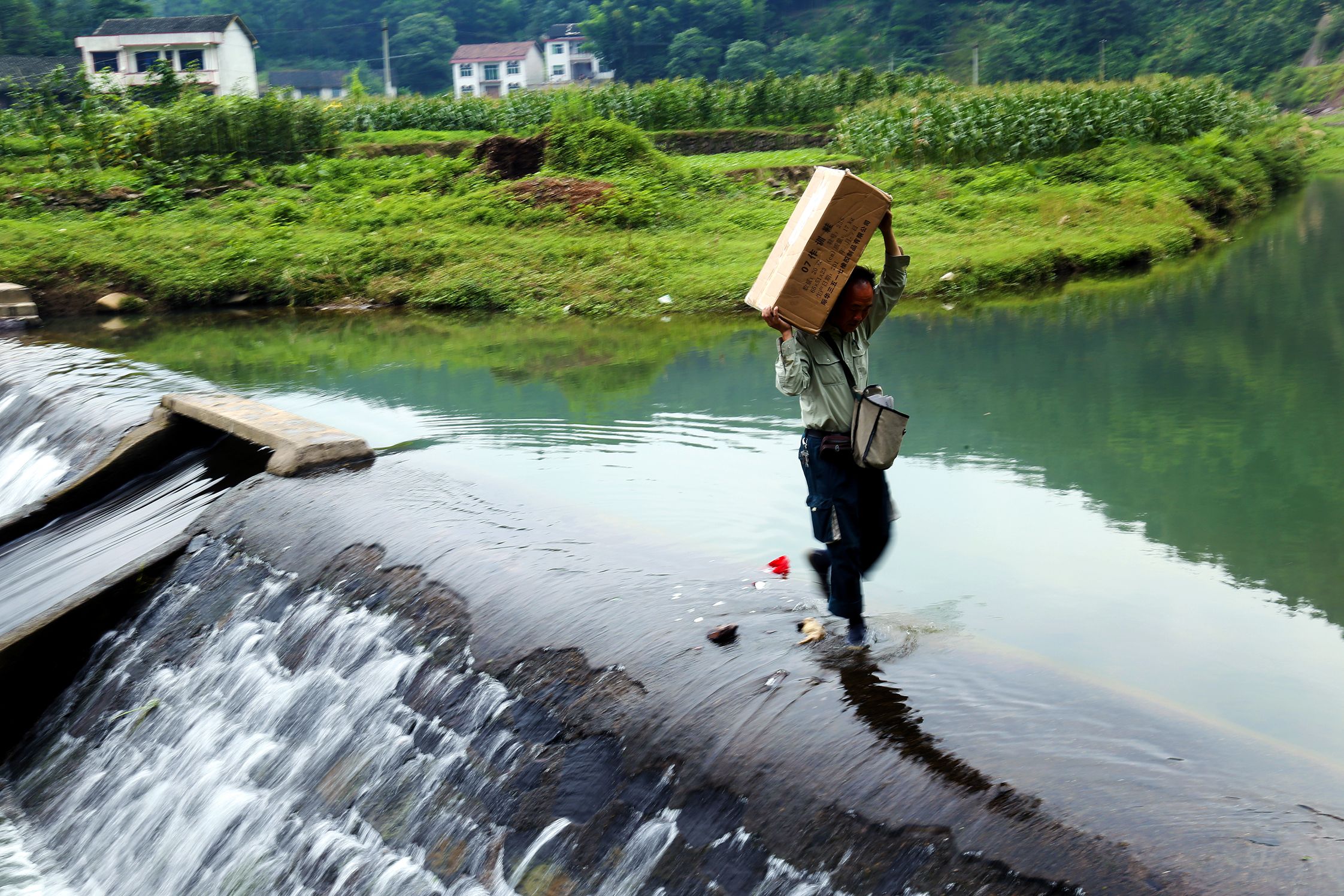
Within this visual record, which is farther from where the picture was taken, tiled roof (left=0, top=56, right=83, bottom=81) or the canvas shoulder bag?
tiled roof (left=0, top=56, right=83, bottom=81)

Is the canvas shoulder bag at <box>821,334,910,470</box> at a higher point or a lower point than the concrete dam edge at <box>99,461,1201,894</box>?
higher

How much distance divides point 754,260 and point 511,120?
1447 centimetres

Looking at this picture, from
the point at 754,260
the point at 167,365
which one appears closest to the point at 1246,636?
the point at 167,365

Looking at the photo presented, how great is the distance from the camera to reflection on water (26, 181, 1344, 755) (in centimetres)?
462

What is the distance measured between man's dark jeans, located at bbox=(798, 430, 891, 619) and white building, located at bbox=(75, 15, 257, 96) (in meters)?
45.5

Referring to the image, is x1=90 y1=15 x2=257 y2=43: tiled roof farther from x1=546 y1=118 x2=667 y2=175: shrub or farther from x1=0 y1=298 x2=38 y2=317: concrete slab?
x1=0 y1=298 x2=38 y2=317: concrete slab

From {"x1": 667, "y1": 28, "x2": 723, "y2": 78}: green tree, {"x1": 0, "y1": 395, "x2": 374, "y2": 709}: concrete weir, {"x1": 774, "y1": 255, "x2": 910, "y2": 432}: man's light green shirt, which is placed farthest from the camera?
{"x1": 667, "y1": 28, "x2": 723, "y2": 78}: green tree

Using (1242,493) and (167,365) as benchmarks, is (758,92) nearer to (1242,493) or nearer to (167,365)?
(167,365)

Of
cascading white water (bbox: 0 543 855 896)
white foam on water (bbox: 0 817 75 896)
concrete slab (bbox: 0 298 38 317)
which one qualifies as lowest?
white foam on water (bbox: 0 817 75 896)

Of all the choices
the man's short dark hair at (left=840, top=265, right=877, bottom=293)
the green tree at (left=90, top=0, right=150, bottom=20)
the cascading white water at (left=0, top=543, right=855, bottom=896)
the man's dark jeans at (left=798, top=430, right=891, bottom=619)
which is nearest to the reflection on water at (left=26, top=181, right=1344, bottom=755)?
the man's dark jeans at (left=798, top=430, right=891, bottom=619)

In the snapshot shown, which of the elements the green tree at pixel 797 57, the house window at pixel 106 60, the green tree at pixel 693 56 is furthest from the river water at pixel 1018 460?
the green tree at pixel 693 56

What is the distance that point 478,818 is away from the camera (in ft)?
12.6

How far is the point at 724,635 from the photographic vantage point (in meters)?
4.02

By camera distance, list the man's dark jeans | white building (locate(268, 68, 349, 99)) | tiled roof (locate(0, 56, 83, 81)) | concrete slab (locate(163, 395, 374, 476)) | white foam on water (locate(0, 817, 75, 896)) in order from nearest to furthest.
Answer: the man's dark jeans
white foam on water (locate(0, 817, 75, 896))
concrete slab (locate(163, 395, 374, 476))
tiled roof (locate(0, 56, 83, 81))
white building (locate(268, 68, 349, 99))
